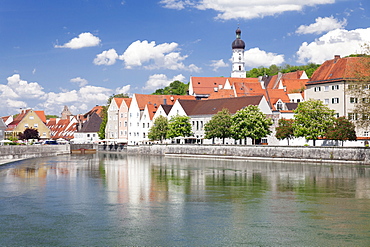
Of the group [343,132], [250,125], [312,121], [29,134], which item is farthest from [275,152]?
[29,134]

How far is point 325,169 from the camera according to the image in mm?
57781

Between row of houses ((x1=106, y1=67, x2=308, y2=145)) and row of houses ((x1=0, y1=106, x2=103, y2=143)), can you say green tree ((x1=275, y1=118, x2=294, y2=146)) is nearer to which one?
row of houses ((x1=106, y1=67, x2=308, y2=145))

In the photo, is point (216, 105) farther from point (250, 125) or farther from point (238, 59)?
point (238, 59)

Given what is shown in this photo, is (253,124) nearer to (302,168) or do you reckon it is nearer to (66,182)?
(302,168)

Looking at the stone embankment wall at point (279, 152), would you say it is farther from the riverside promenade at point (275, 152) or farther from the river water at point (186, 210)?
the river water at point (186, 210)

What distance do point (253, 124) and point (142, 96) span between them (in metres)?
46.2

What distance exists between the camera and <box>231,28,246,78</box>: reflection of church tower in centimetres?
18125

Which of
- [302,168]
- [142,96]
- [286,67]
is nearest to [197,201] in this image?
[302,168]

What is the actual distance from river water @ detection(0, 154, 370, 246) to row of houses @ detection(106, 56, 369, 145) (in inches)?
1351

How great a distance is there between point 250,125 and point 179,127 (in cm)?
2021

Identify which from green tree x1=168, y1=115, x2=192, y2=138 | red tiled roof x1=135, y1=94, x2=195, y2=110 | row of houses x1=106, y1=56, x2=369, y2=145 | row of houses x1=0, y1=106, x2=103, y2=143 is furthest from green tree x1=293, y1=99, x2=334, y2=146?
row of houses x1=0, y1=106, x2=103, y2=143

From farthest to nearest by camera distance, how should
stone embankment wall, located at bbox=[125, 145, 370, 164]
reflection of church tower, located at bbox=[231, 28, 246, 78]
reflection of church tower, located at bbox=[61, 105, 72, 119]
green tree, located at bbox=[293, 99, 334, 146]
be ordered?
reflection of church tower, located at bbox=[61, 105, 72, 119] → reflection of church tower, located at bbox=[231, 28, 246, 78] → green tree, located at bbox=[293, 99, 334, 146] → stone embankment wall, located at bbox=[125, 145, 370, 164]

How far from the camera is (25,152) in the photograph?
3524 inches

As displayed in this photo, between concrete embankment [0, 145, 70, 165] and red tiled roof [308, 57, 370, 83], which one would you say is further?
red tiled roof [308, 57, 370, 83]
